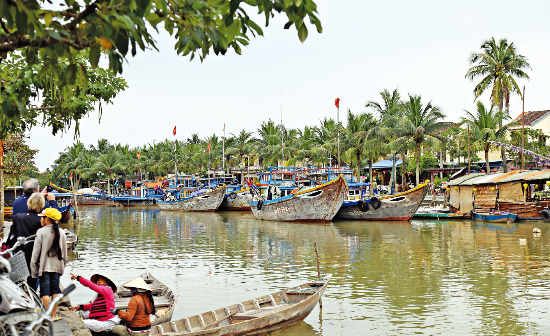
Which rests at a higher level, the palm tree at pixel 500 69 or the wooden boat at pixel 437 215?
the palm tree at pixel 500 69

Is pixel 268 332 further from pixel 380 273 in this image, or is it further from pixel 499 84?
pixel 499 84

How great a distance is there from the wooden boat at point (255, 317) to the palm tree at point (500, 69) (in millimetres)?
37875

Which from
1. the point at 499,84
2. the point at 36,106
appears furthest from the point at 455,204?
the point at 36,106

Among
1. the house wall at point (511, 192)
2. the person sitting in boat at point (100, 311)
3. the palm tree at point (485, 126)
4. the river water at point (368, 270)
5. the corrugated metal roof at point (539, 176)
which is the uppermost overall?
the palm tree at point (485, 126)

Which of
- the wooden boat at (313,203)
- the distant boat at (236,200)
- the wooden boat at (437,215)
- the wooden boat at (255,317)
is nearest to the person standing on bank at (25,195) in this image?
the wooden boat at (255,317)

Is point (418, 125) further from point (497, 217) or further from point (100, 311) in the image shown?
point (100, 311)

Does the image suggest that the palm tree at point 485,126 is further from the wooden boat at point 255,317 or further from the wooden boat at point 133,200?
the wooden boat at point 133,200

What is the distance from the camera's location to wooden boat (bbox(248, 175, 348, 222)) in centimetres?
3359

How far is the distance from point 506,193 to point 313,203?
11.9 meters

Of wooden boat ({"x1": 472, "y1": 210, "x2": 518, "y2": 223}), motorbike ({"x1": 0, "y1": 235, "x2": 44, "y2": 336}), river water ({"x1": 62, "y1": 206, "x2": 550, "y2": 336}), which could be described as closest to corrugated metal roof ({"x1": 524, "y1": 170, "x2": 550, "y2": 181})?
wooden boat ({"x1": 472, "y1": 210, "x2": 518, "y2": 223})

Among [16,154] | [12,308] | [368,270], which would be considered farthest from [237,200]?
[12,308]

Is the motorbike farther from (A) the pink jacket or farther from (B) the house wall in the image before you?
(B) the house wall

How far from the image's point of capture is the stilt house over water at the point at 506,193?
102ft

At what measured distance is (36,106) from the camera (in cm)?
1263
